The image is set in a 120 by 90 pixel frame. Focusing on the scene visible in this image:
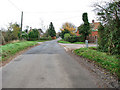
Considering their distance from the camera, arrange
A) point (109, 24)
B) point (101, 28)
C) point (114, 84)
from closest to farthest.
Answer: point (114, 84)
point (109, 24)
point (101, 28)

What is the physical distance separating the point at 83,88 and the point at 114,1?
7.03 meters

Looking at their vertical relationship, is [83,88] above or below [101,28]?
below

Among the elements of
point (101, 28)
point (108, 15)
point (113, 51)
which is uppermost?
point (108, 15)

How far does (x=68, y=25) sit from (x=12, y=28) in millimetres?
29407

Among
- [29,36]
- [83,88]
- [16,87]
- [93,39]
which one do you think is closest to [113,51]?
[83,88]

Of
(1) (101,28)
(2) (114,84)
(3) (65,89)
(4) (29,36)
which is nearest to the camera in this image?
(3) (65,89)

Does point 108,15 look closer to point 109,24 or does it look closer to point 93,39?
point 109,24

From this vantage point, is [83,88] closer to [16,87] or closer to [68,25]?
[16,87]

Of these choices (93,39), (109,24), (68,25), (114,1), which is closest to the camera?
(114,1)

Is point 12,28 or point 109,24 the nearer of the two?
point 109,24

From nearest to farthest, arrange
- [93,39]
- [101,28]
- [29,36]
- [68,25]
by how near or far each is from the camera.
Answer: [101,28]
[93,39]
[29,36]
[68,25]

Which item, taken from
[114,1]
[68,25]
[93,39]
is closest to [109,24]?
[114,1]

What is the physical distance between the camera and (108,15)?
798 cm

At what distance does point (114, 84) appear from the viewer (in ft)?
10.8
